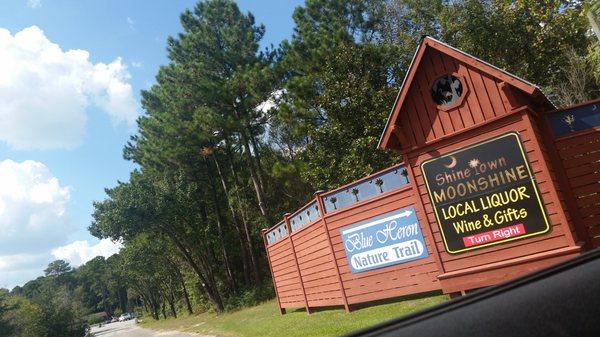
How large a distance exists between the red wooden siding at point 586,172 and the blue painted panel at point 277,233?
9404 millimetres

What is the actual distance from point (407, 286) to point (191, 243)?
2879 centimetres

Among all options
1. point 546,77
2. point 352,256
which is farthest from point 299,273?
point 546,77

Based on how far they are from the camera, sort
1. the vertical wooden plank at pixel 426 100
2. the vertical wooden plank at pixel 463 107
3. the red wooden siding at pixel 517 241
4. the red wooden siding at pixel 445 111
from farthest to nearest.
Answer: the vertical wooden plank at pixel 426 100, the vertical wooden plank at pixel 463 107, the red wooden siding at pixel 445 111, the red wooden siding at pixel 517 241

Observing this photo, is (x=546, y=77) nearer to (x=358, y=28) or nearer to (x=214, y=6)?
(x=358, y=28)

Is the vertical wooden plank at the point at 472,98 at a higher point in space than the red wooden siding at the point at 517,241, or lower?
higher

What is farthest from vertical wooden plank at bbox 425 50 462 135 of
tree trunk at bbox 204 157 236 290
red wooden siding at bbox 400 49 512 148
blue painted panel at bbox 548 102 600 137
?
tree trunk at bbox 204 157 236 290

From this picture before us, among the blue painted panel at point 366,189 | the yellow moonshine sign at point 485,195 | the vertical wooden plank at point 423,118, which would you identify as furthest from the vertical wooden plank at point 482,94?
the blue painted panel at point 366,189

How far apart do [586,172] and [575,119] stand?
3.27 feet

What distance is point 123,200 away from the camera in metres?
30.8

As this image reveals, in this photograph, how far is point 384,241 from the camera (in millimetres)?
11055

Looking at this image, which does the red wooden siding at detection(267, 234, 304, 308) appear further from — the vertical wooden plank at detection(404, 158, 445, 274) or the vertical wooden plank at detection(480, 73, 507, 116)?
the vertical wooden plank at detection(480, 73, 507, 116)

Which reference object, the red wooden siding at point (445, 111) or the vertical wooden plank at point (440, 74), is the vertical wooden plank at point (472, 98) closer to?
the red wooden siding at point (445, 111)

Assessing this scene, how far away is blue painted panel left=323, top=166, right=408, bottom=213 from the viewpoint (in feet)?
34.7

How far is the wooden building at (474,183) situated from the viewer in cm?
821
